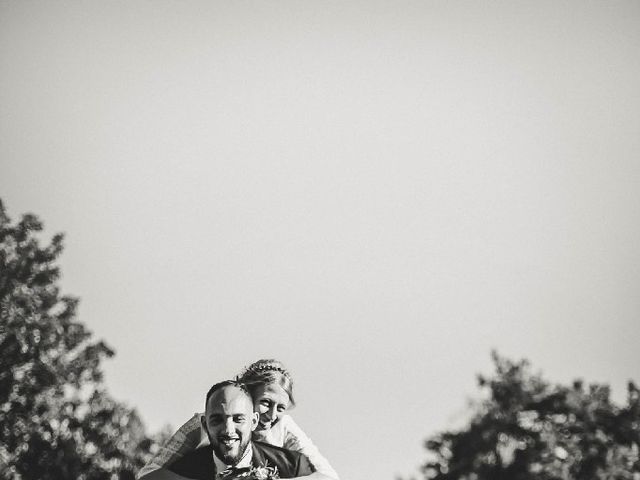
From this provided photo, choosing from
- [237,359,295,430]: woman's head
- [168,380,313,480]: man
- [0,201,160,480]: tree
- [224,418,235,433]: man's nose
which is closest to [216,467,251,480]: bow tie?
[168,380,313,480]: man

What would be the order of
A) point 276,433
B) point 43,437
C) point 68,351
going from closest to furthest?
point 276,433 < point 43,437 < point 68,351

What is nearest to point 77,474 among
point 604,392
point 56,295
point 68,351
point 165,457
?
point 68,351

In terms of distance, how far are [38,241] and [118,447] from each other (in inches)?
386

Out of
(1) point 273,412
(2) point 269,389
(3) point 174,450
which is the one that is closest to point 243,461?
(3) point 174,450

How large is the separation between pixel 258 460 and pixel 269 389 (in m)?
1.99

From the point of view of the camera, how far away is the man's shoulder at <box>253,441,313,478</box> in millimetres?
4705

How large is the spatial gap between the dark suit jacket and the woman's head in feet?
4.40

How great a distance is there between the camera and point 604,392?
36344 mm

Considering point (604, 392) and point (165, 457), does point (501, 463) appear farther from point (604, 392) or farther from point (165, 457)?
point (165, 457)

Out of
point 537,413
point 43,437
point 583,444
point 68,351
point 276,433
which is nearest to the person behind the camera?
point 276,433

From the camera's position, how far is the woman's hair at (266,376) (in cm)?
665

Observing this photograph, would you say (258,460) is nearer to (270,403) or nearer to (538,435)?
(270,403)

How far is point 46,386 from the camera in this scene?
1056 inches

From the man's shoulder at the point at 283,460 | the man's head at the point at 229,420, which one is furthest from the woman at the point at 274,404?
the man's head at the point at 229,420
